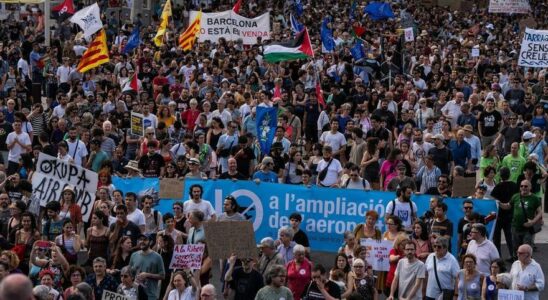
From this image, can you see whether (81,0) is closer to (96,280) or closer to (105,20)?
(105,20)

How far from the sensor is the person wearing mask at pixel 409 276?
13.8m

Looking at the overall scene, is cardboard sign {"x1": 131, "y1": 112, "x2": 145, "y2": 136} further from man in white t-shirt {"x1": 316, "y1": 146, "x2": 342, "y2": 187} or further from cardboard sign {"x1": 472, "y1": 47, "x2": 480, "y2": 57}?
cardboard sign {"x1": 472, "y1": 47, "x2": 480, "y2": 57}

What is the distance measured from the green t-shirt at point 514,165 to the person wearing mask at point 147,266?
578 cm

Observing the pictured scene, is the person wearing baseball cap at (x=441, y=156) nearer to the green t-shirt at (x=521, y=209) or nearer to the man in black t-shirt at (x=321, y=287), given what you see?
the green t-shirt at (x=521, y=209)

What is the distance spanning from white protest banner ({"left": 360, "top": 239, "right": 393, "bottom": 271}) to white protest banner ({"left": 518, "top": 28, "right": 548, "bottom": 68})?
12.1 metres

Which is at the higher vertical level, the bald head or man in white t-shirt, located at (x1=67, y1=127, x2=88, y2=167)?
the bald head

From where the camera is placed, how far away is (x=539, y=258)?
17.4 metres

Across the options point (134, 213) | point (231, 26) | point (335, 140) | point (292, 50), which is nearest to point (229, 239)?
point (134, 213)

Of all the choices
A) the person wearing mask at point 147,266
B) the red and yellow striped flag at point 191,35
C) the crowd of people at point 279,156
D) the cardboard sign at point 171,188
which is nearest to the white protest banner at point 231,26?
the red and yellow striped flag at point 191,35

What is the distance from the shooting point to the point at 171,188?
16797 mm

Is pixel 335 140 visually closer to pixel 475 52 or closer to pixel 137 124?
pixel 137 124

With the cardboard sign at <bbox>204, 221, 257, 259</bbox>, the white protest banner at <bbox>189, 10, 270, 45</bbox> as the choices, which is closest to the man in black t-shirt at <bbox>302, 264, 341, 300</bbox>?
the cardboard sign at <bbox>204, 221, 257, 259</bbox>

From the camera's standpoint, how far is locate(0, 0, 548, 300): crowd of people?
1368 centimetres

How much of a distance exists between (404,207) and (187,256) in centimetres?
315
